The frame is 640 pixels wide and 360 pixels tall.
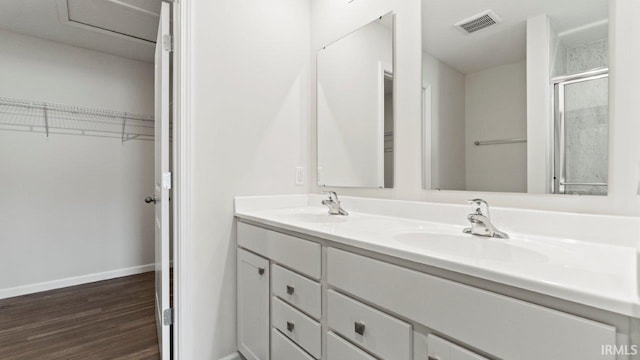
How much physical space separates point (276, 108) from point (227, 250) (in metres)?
0.92

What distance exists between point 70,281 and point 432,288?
352cm

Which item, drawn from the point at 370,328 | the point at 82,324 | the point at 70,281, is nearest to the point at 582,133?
the point at 370,328

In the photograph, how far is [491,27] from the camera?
1.27 meters

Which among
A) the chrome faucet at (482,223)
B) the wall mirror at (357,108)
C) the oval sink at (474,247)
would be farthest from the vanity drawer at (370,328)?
the wall mirror at (357,108)

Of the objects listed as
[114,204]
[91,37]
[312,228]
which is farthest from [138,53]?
[312,228]

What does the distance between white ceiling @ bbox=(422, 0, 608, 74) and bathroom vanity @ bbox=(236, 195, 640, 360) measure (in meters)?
0.66

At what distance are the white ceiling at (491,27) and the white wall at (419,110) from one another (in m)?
0.06

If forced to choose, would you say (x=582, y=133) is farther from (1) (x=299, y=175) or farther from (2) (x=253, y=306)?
(2) (x=253, y=306)

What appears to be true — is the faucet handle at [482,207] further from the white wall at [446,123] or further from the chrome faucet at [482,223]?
the white wall at [446,123]

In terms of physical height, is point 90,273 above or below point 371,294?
below

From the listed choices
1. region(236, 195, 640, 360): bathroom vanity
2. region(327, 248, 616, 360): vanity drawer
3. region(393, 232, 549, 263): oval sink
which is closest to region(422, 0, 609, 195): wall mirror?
region(236, 195, 640, 360): bathroom vanity

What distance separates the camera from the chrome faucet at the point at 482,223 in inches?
42.4

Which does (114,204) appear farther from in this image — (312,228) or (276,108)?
(312,228)

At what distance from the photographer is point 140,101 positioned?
3.32 metres
